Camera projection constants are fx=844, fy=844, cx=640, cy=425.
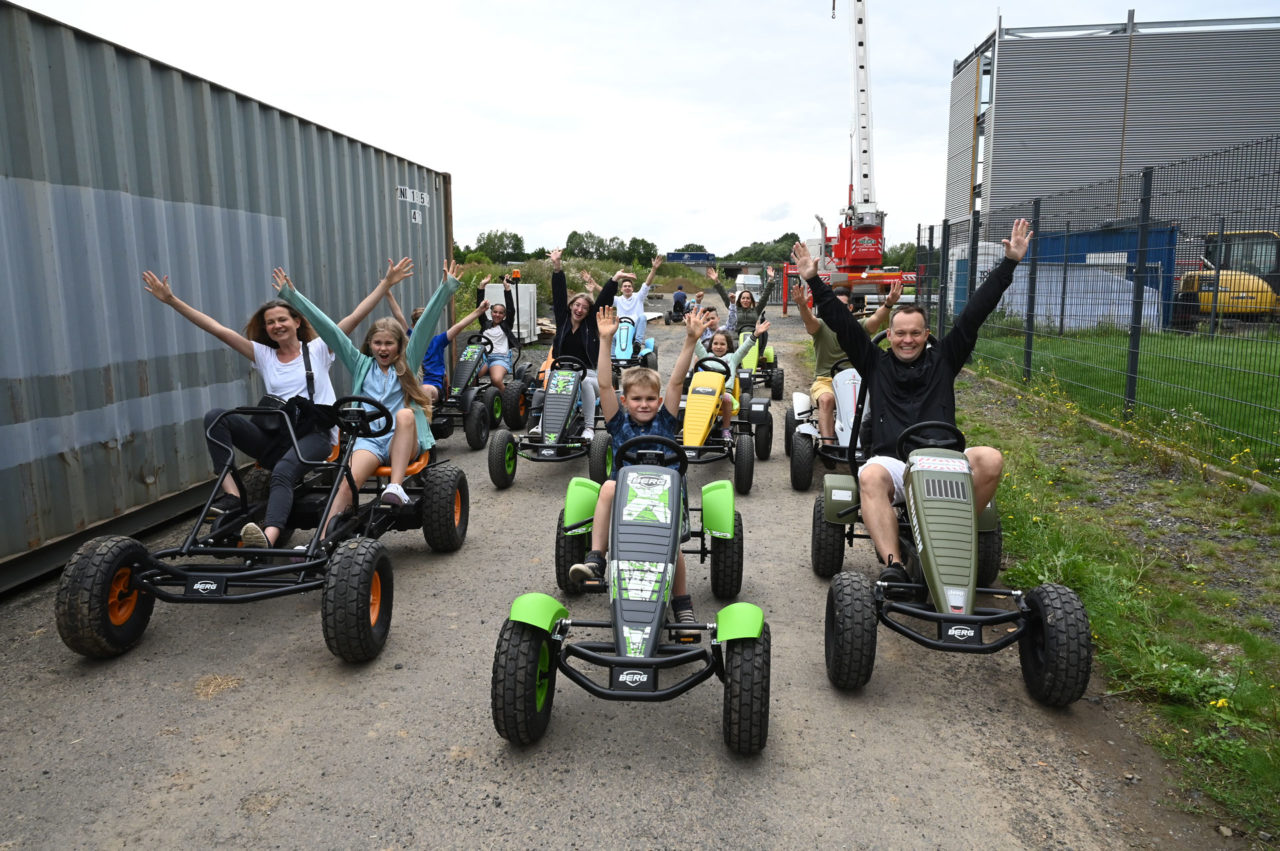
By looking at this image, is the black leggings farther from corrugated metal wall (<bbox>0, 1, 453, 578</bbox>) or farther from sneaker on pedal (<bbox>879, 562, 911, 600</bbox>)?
sneaker on pedal (<bbox>879, 562, 911, 600</bbox>)

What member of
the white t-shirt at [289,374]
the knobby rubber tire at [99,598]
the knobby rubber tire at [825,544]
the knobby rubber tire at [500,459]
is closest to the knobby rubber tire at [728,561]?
the knobby rubber tire at [825,544]

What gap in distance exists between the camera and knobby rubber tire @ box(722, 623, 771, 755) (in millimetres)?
3021

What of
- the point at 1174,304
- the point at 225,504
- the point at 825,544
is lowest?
the point at 825,544

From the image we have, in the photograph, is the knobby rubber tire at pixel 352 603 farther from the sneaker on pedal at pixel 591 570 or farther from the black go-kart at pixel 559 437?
the black go-kart at pixel 559 437

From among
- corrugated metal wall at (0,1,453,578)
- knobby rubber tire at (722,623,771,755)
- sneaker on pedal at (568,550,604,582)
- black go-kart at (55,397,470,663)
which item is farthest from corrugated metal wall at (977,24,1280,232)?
knobby rubber tire at (722,623,771,755)

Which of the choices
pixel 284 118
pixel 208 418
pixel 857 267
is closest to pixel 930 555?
pixel 208 418

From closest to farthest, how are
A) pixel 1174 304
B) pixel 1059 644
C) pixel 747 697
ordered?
pixel 747 697 → pixel 1059 644 → pixel 1174 304

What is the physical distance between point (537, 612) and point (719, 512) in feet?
4.91

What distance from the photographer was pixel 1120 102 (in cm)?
3016

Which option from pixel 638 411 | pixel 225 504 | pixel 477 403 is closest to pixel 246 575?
pixel 225 504

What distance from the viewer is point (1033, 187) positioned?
3120cm

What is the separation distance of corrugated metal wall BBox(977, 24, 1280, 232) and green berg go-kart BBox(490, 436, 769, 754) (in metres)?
31.9

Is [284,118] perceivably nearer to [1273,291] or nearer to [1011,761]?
[1011,761]

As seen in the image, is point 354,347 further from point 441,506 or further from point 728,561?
point 728,561
